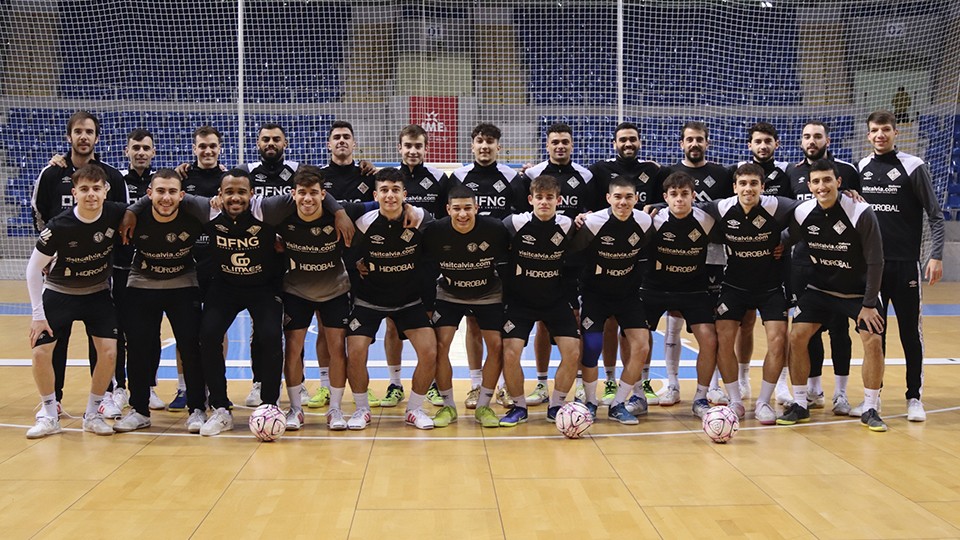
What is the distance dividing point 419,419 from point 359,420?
40cm

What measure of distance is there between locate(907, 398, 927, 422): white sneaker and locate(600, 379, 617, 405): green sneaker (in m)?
2.01

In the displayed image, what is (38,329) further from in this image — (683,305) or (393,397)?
(683,305)

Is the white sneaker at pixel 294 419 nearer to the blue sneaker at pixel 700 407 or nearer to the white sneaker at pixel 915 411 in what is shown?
the blue sneaker at pixel 700 407

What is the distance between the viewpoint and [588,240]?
5.93m

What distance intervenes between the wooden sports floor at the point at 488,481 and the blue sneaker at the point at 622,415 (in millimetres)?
78

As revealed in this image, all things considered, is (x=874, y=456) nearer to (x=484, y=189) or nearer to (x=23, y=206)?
(x=484, y=189)

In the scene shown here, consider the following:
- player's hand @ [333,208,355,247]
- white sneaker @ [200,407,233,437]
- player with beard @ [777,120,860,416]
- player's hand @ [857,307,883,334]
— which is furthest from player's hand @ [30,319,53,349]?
player's hand @ [857,307,883,334]

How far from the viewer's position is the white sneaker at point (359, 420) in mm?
5723

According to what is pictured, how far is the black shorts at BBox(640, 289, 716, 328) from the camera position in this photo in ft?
19.9

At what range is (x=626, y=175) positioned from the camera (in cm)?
665

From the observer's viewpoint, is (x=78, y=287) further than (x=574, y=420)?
Yes

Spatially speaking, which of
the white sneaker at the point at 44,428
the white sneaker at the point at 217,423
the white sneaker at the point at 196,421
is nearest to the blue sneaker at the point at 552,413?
the white sneaker at the point at 217,423

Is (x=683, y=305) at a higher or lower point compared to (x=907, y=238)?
lower

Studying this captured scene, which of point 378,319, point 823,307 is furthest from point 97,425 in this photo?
point 823,307
